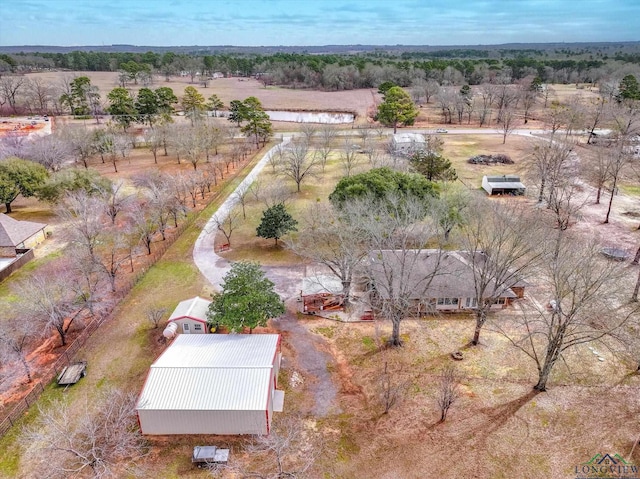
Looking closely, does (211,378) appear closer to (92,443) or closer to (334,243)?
(92,443)

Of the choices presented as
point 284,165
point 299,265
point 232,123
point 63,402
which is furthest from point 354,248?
point 232,123

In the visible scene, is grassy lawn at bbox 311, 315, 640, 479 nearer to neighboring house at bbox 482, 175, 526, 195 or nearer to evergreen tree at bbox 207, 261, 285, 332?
evergreen tree at bbox 207, 261, 285, 332

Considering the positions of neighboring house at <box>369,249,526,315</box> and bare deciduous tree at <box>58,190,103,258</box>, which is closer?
neighboring house at <box>369,249,526,315</box>

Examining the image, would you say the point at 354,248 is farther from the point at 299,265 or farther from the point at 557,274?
the point at 557,274

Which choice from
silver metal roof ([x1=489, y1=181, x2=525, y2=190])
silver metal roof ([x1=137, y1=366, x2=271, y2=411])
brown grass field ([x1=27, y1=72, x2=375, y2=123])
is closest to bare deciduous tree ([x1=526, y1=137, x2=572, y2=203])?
silver metal roof ([x1=489, y1=181, x2=525, y2=190])

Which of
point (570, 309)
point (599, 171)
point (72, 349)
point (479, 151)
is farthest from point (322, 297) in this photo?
point (479, 151)

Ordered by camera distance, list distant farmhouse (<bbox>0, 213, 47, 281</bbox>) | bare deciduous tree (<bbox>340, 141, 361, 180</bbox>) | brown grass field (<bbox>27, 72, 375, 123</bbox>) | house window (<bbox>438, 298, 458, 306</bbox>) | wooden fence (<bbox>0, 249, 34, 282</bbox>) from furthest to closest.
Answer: brown grass field (<bbox>27, 72, 375, 123</bbox>)
bare deciduous tree (<bbox>340, 141, 361, 180</bbox>)
distant farmhouse (<bbox>0, 213, 47, 281</bbox>)
wooden fence (<bbox>0, 249, 34, 282</bbox>)
house window (<bbox>438, 298, 458, 306</bbox>)
